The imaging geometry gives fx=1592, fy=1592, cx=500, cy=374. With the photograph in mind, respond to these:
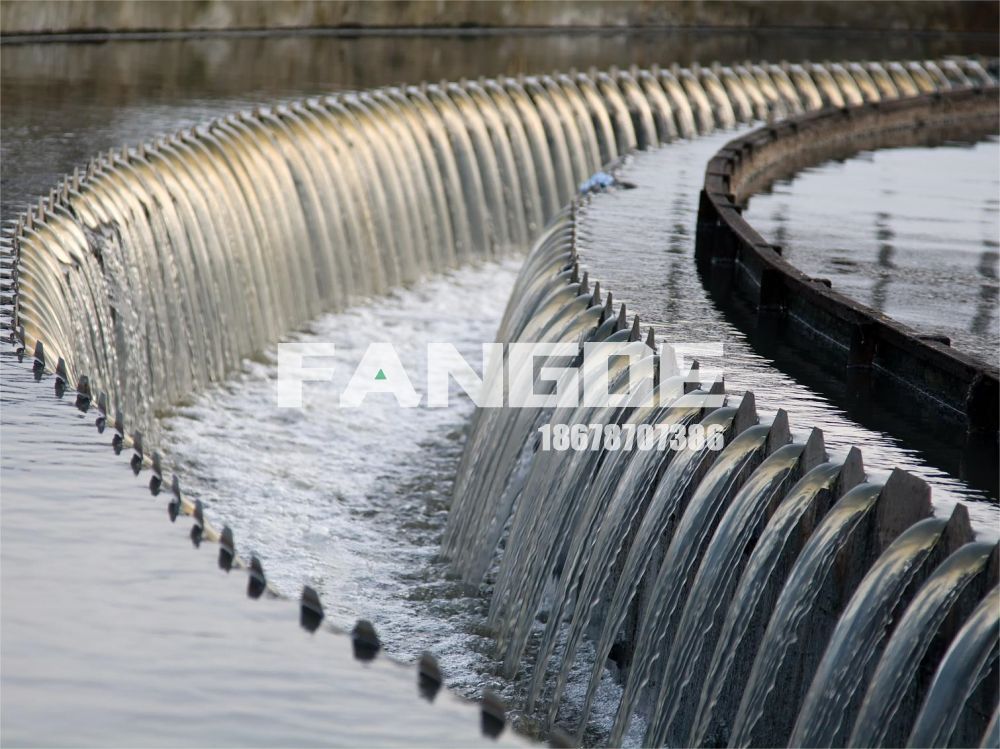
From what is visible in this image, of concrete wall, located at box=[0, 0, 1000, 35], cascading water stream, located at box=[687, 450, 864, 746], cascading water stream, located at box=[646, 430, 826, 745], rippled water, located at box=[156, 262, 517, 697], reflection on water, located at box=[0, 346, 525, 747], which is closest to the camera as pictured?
reflection on water, located at box=[0, 346, 525, 747]

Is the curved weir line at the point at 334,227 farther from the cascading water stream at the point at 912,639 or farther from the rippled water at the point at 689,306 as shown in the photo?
the cascading water stream at the point at 912,639

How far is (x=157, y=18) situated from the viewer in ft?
89.4

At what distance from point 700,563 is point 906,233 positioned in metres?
6.05

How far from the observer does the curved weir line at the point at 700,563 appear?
5785 millimetres

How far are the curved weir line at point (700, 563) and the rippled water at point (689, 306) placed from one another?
1.08ft

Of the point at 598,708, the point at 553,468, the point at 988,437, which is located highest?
the point at 988,437

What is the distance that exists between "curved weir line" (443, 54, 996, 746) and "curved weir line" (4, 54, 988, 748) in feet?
0.18

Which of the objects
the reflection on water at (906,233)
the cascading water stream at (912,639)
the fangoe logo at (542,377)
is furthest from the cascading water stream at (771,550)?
the reflection on water at (906,233)

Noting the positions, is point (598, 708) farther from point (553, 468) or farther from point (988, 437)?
point (988, 437)

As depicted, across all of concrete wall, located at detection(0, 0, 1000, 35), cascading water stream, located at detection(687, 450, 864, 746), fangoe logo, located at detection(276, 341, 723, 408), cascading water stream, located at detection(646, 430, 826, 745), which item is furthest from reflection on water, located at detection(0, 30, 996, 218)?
cascading water stream, located at detection(687, 450, 864, 746)

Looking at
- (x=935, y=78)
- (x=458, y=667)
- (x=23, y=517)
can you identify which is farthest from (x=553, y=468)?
(x=935, y=78)

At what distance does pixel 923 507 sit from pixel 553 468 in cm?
280

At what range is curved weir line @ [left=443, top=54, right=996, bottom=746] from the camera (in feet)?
19.0

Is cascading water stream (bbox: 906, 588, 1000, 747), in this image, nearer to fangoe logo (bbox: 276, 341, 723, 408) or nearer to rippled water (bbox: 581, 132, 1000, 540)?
rippled water (bbox: 581, 132, 1000, 540)
